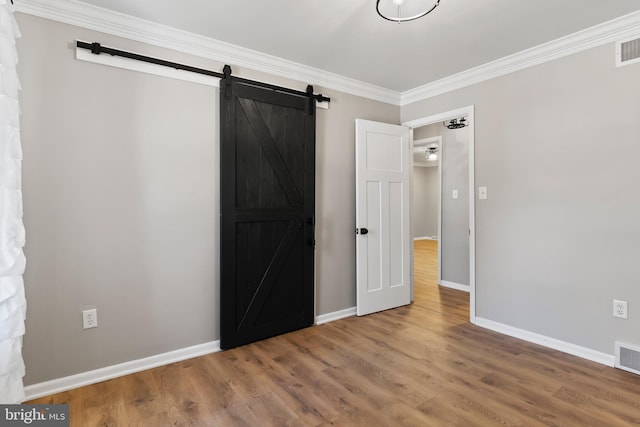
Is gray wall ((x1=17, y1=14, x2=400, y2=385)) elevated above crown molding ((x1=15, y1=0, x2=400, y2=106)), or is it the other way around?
crown molding ((x1=15, y1=0, x2=400, y2=106))

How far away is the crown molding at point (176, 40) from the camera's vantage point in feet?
7.05

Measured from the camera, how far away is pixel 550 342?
2.80 meters

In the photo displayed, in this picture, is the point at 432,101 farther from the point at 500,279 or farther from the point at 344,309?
the point at 344,309

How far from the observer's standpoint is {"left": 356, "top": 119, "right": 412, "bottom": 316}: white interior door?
3.56 m

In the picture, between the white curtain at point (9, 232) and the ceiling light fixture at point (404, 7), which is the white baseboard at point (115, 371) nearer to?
the white curtain at point (9, 232)

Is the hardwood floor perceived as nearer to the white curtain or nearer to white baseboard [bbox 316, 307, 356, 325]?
white baseboard [bbox 316, 307, 356, 325]

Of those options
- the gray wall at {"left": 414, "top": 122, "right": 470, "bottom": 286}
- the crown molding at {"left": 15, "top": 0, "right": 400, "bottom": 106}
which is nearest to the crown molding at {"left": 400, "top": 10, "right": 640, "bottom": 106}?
the crown molding at {"left": 15, "top": 0, "right": 400, "bottom": 106}

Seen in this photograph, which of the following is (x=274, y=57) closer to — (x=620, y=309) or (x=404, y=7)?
(x=404, y=7)

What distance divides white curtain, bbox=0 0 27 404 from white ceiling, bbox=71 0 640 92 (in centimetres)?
88

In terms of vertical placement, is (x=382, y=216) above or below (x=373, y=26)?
below

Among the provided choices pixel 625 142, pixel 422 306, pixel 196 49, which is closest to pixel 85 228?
pixel 196 49

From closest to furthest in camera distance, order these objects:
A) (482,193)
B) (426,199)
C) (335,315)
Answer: (482,193) → (335,315) → (426,199)

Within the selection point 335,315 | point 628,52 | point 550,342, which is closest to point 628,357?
point 550,342

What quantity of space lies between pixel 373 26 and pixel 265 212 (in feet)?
5.60
